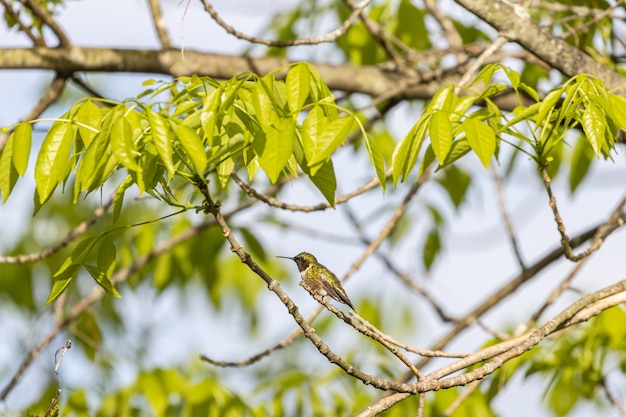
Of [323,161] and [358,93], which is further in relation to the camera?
[358,93]

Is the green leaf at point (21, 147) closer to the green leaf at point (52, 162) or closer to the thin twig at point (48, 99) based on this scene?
the green leaf at point (52, 162)

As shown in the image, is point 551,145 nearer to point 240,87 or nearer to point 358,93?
point 240,87

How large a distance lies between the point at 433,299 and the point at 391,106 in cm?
117

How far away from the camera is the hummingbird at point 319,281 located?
2416 mm

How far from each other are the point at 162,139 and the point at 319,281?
0.67 m

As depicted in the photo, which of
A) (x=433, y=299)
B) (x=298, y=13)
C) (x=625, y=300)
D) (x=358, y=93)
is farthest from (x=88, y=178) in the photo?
(x=298, y=13)

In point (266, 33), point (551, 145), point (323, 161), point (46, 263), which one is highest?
point (266, 33)

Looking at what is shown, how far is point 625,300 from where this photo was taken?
9.49 ft

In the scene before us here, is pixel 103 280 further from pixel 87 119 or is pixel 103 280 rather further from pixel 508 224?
pixel 508 224

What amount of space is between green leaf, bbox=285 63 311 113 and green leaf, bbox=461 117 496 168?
0.50 m

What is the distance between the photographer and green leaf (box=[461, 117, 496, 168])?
2.44 meters

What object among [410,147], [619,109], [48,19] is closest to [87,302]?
[48,19]

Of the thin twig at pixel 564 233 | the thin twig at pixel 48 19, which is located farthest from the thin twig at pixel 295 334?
the thin twig at pixel 48 19

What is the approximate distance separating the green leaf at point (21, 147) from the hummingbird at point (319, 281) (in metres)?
0.82
